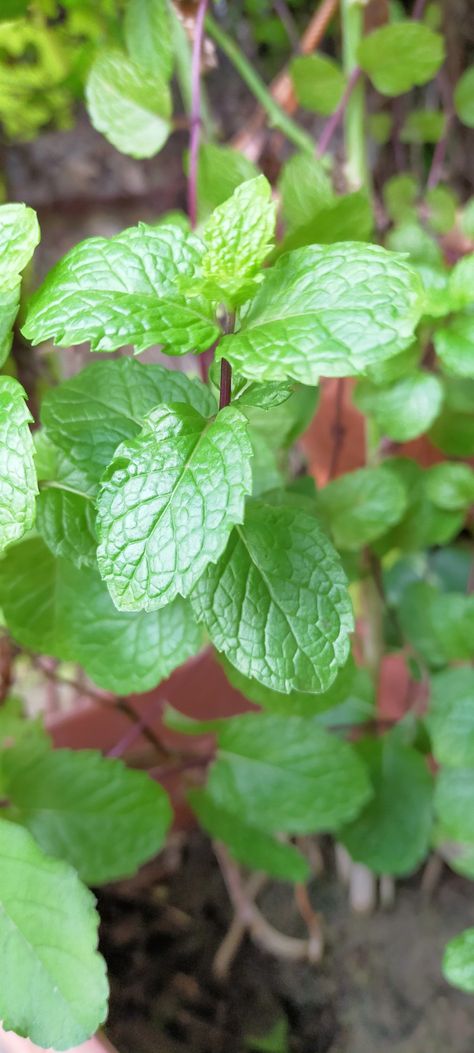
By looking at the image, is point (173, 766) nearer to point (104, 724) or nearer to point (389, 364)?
point (104, 724)

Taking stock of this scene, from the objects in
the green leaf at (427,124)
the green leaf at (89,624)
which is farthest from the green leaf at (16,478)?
the green leaf at (427,124)

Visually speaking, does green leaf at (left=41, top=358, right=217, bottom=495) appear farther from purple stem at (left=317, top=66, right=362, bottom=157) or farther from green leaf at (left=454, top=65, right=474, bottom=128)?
green leaf at (left=454, top=65, right=474, bottom=128)

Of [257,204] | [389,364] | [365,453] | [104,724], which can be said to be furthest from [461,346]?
[104,724]

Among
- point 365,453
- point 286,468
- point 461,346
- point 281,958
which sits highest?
point 461,346

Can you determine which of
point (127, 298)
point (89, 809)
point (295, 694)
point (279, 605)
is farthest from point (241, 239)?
point (89, 809)

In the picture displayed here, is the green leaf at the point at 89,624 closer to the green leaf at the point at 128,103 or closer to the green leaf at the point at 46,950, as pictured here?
the green leaf at the point at 46,950

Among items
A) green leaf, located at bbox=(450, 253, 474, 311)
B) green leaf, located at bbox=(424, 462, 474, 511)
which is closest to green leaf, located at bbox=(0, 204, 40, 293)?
green leaf, located at bbox=(450, 253, 474, 311)

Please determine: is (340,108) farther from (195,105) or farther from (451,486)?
(451,486)
